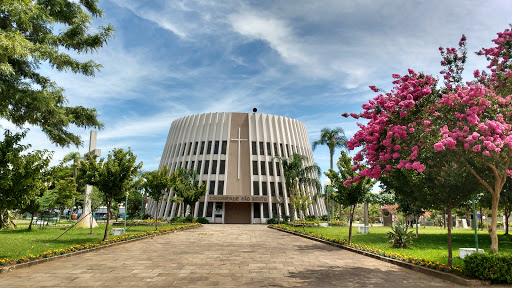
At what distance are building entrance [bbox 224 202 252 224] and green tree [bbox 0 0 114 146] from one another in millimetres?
34104

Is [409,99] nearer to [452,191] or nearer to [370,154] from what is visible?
[370,154]

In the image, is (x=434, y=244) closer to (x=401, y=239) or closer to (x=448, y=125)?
(x=401, y=239)

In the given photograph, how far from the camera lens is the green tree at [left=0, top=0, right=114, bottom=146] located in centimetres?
1383

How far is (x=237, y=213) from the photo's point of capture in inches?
2018

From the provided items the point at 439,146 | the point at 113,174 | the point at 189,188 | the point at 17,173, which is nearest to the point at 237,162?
the point at 189,188

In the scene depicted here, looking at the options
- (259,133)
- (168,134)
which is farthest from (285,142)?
(168,134)

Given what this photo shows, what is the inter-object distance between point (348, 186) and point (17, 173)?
598 inches

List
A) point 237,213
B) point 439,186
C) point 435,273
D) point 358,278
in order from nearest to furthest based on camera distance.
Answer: point 358,278 → point 435,273 → point 439,186 → point 237,213

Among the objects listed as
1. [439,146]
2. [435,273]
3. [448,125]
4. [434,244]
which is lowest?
[434,244]

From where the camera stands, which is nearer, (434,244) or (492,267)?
(492,267)

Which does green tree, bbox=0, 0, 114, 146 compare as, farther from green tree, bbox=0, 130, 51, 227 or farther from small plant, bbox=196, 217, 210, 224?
small plant, bbox=196, 217, 210, 224

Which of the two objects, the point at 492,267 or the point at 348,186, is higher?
the point at 348,186

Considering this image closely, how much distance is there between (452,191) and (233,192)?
4104cm

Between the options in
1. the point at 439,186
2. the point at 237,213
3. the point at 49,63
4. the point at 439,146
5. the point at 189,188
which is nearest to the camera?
the point at 439,146
